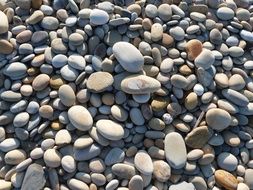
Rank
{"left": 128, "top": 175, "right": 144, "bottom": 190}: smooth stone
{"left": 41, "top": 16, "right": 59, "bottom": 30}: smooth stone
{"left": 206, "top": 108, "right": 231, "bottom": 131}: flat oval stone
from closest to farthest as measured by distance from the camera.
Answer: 1. {"left": 128, "top": 175, "right": 144, "bottom": 190}: smooth stone
2. {"left": 206, "top": 108, "right": 231, "bottom": 131}: flat oval stone
3. {"left": 41, "top": 16, "right": 59, "bottom": 30}: smooth stone

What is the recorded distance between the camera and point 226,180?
1324 millimetres

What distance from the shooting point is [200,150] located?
A: 134cm

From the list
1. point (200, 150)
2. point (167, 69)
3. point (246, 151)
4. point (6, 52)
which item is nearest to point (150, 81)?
point (167, 69)

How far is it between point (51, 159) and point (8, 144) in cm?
16

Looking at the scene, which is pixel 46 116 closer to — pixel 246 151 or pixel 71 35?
pixel 71 35

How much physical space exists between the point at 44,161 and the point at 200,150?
20.2 inches

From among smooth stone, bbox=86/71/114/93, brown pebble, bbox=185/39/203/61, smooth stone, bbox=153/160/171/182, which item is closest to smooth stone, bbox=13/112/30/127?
smooth stone, bbox=86/71/114/93

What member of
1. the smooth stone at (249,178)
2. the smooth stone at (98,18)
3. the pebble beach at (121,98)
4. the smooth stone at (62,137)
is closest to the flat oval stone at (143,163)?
the pebble beach at (121,98)

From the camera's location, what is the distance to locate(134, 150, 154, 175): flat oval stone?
1276 mm

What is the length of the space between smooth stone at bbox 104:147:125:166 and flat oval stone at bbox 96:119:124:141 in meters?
0.04

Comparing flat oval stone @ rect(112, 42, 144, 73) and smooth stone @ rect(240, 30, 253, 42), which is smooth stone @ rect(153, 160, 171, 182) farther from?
smooth stone @ rect(240, 30, 253, 42)

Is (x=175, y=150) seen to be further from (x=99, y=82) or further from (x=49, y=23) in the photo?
(x=49, y=23)

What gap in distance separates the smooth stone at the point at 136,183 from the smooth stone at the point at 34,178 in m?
0.28

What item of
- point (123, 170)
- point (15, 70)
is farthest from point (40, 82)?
point (123, 170)
